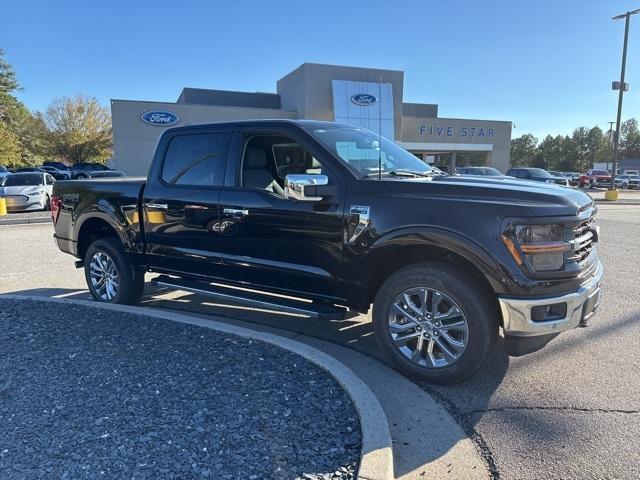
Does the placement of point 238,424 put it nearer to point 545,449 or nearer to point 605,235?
point 545,449

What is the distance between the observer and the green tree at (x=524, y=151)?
345 ft

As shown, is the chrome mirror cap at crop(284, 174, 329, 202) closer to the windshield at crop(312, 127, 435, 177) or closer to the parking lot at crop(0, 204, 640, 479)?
the windshield at crop(312, 127, 435, 177)

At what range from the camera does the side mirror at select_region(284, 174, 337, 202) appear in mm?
3658

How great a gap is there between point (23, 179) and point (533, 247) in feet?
62.9

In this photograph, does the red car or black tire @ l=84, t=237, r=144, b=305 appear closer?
black tire @ l=84, t=237, r=144, b=305

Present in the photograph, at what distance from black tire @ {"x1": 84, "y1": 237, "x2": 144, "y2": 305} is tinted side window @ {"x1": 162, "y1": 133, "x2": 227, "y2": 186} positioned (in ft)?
3.58

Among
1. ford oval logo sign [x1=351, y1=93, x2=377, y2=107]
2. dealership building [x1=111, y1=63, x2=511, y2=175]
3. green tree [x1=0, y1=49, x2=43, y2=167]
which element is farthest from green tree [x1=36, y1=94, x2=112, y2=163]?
ford oval logo sign [x1=351, y1=93, x2=377, y2=107]

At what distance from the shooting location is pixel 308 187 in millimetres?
3707

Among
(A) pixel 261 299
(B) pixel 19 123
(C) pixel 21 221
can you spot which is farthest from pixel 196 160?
(B) pixel 19 123

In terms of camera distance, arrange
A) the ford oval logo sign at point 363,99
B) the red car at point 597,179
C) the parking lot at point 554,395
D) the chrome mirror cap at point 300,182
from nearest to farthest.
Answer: the parking lot at point 554,395 → the chrome mirror cap at point 300,182 → the ford oval logo sign at point 363,99 → the red car at point 597,179

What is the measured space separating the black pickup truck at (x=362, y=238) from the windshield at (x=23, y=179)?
14601 millimetres

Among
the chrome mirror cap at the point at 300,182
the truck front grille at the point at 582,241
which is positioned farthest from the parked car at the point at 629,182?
the chrome mirror cap at the point at 300,182

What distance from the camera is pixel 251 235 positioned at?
4391mm

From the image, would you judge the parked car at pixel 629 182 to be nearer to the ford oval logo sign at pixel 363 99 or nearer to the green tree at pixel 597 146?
the ford oval logo sign at pixel 363 99
